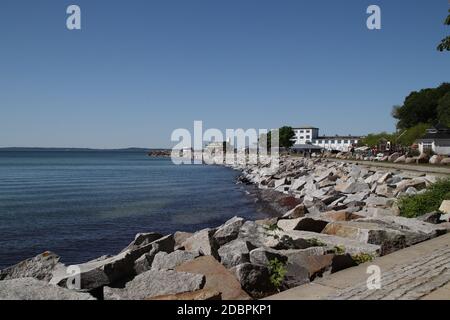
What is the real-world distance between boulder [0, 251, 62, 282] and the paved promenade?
13.2 feet

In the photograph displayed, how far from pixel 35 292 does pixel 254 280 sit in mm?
2806

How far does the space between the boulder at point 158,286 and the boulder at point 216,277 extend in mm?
230

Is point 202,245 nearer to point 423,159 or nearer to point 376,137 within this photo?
point 423,159

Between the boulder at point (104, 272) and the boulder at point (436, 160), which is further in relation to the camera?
the boulder at point (436, 160)

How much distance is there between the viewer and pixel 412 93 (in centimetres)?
8469

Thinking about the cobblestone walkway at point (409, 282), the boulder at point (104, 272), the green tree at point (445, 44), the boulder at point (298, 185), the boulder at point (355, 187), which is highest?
the green tree at point (445, 44)

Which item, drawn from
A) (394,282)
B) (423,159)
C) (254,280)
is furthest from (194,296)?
(423,159)

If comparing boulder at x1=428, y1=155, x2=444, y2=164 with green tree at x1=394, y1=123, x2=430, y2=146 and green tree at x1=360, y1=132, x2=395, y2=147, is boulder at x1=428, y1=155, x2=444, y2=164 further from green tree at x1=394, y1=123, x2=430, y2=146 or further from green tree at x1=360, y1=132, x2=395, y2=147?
green tree at x1=360, y1=132, x2=395, y2=147

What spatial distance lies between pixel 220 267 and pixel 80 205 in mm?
20424

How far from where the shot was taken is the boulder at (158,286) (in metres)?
5.36

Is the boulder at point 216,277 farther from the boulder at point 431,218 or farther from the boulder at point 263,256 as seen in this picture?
the boulder at point 431,218

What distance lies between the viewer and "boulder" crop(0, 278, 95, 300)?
4.93 metres

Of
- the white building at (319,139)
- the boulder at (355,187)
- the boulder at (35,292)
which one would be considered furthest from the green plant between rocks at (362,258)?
the white building at (319,139)
